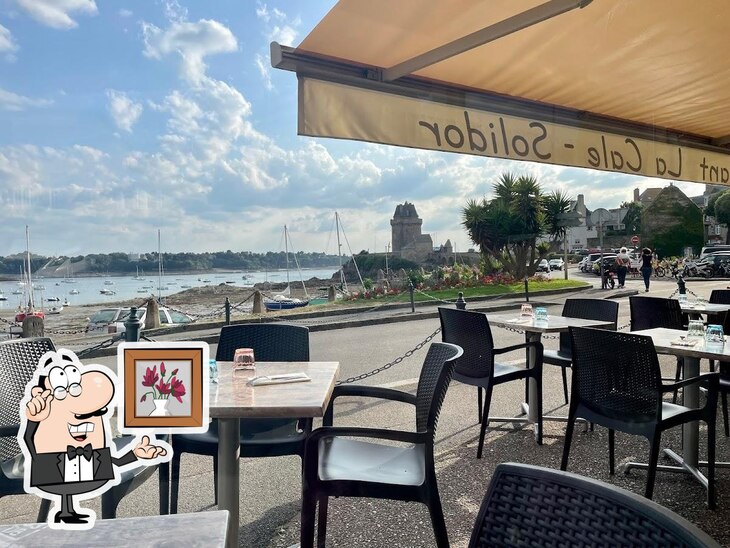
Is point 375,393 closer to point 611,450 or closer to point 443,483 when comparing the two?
point 443,483

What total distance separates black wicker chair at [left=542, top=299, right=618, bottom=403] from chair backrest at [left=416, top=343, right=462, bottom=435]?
7.69 feet

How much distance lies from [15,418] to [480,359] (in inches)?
113

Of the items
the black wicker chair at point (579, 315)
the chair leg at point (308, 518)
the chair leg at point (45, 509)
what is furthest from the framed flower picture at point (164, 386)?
the black wicker chair at point (579, 315)

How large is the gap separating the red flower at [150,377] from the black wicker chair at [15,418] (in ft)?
4.51

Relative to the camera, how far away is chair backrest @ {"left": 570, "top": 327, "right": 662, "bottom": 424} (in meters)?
2.85

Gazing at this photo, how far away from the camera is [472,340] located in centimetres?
396

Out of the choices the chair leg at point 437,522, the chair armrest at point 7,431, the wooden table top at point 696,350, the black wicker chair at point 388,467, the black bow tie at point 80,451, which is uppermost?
the black bow tie at point 80,451

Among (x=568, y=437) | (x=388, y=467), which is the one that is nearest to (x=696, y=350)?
(x=568, y=437)

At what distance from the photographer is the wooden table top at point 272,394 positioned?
1.94 m

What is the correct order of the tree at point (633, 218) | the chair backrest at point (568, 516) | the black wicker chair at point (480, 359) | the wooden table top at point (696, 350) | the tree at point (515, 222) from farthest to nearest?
the tree at point (633, 218)
the tree at point (515, 222)
the black wicker chair at point (480, 359)
the wooden table top at point (696, 350)
the chair backrest at point (568, 516)

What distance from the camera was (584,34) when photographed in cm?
280

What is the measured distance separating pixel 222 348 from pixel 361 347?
5.61m

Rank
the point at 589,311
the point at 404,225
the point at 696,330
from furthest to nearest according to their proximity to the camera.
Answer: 1. the point at 404,225
2. the point at 589,311
3. the point at 696,330

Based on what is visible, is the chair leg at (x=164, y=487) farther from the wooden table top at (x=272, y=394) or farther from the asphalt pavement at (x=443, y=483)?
the wooden table top at (x=272, y=394)
